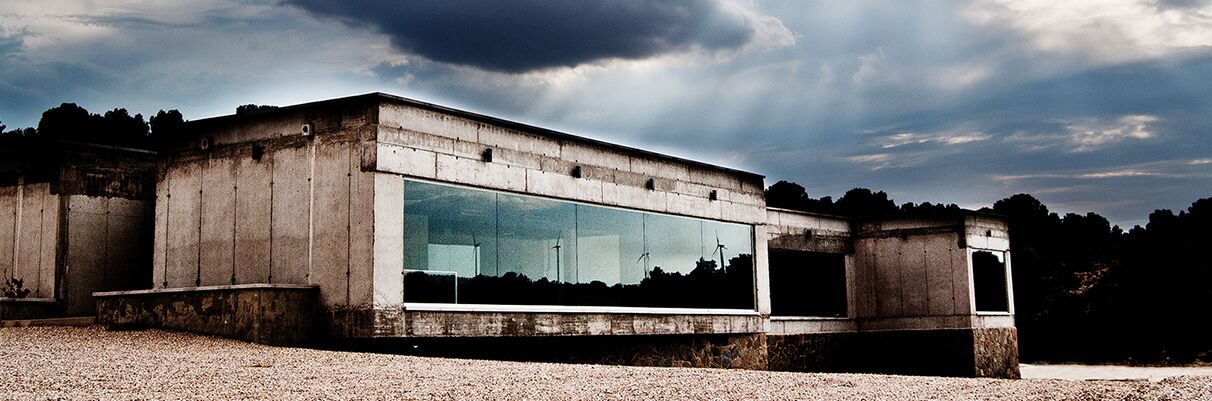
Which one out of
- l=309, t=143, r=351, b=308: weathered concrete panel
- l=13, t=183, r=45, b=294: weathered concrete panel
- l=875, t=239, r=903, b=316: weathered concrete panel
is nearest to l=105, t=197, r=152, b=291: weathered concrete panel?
l=13, t=183, r=45, b=294: weathered concrete panel

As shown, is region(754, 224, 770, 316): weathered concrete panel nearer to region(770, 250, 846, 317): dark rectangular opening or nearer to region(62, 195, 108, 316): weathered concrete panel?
region(770, 250, 846, 317): dark rectangular opening

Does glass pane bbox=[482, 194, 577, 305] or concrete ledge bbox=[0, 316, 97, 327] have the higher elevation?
glass pane bbox=[482, 194, 577, 305]

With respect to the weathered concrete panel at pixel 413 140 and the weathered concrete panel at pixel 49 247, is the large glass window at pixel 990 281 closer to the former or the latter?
the weathered concrete panel at pixel 413 140

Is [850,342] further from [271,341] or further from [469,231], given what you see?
[271,341]

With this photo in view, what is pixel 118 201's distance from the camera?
20.0 m

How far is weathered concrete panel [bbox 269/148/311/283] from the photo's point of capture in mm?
16453

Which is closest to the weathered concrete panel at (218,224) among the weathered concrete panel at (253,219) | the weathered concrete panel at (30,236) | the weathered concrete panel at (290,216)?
the weathered concrete panel at (253,219)

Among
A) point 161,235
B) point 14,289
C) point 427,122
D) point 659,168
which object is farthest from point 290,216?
point 659,168

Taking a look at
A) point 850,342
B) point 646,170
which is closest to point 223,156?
point 646,170

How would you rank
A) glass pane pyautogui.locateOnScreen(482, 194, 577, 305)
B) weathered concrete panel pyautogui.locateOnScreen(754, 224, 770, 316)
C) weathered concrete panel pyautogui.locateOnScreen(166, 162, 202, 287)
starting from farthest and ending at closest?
weathered concrete panel pyautogui.locateOnScreen(754, 224, 770, 316) < glass pane pyautogui.locateOnScreen(482, 194, 577, 305) < weathered concrete panel pyautogui.locateOnScreen(166, 162, 202, 287)

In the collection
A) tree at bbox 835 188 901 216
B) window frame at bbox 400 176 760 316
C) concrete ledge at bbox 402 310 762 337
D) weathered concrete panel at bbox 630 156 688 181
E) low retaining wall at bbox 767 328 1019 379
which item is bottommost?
low retaining wall at bbox 767 328 1019 379

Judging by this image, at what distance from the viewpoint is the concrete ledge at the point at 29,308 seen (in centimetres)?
1808

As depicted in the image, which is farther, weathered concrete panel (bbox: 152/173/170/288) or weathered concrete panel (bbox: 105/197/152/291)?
weathered concrete panel (bbox: 105/197/152/291)

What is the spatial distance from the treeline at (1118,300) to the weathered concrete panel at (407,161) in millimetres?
21475
